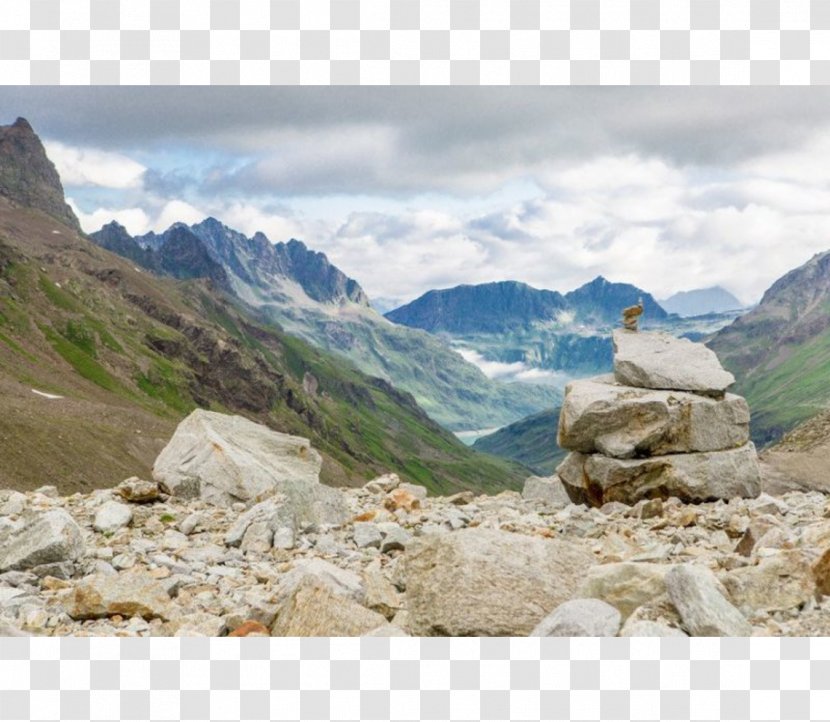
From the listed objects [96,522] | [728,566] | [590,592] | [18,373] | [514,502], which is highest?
[590,592]

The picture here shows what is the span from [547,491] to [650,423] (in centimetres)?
573

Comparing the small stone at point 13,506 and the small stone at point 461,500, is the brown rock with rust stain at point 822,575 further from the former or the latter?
the small stone at point 13,506

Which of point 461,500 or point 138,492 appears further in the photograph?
point 461,500

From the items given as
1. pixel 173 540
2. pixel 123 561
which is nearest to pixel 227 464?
pixel 173 540

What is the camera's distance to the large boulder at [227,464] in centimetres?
2908

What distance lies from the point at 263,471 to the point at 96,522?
7.70 meters

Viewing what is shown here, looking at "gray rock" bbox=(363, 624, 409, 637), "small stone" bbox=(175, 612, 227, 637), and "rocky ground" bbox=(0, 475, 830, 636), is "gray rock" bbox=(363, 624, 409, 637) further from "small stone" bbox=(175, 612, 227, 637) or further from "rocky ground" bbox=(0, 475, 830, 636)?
"small stone" bbox=(175, 612, 227, 637)

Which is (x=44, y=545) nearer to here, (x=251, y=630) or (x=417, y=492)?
(x=251, y=630)

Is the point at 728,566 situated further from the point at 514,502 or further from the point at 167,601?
the point at 514,502

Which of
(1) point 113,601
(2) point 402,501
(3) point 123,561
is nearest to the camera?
(1) point 113,601

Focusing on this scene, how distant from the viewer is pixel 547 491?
3347 centimetres

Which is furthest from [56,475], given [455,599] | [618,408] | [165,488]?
[455,599]

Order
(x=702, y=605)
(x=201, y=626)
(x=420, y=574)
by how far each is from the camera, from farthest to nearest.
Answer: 1. (x=201, y=626)
2. (x=420, y=574)
3. (x=702, y=605)

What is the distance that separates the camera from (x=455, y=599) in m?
13.4
